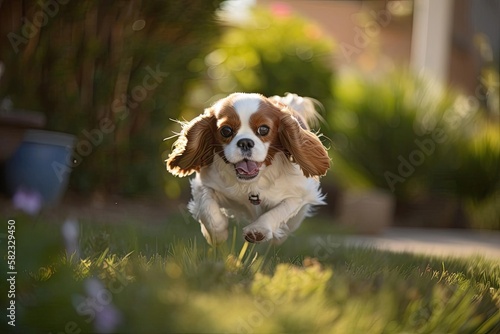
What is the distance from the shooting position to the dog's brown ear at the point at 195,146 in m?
3.60

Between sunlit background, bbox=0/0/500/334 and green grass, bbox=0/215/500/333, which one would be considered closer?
green grass, bbox=0/215/500/333

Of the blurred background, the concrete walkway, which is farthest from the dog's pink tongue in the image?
the concrete walkway

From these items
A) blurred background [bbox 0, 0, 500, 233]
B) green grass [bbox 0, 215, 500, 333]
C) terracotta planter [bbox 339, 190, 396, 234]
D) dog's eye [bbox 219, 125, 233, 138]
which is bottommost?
terracotta planter [bbox 339, 190, 396, 234]

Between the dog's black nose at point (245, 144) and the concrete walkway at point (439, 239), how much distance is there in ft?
9.76

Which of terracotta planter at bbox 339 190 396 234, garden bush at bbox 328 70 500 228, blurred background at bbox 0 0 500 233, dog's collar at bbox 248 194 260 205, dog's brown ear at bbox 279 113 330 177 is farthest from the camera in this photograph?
garden bush at bbox 328 70 500 228

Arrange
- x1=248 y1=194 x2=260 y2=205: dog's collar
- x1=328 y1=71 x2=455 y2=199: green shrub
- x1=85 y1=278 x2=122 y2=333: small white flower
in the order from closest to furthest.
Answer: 1. x1=85 y1=278 x2=122 y2=333: small white flower
2. x1=248 y1=194 x2=260 y2=205: dog's collar
3. x1=328 y1=71 x2=455 y2=199: green shrub

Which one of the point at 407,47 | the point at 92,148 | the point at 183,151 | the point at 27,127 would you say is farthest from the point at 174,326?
the point at 407,47

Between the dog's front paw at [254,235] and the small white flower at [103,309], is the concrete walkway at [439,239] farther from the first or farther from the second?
the small white flower at [103,309]

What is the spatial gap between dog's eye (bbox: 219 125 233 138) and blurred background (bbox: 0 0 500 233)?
802 mm

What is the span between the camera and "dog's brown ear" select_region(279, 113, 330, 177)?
352cm

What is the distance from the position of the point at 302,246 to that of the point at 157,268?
64.2 inches

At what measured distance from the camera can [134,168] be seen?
22.5 ft

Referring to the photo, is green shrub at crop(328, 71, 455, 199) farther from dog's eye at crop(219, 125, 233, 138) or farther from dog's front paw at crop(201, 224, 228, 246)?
dog's eye at crop(219, 125, 233, 138)

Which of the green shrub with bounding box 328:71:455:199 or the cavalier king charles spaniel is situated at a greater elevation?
the cavalier king charles spaniel
